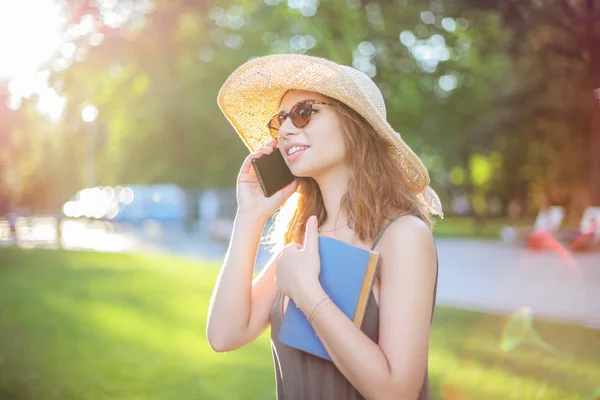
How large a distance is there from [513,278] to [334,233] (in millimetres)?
11730

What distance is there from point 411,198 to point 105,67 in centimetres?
704

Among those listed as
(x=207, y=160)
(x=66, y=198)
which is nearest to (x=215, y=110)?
(x=207, y=160)

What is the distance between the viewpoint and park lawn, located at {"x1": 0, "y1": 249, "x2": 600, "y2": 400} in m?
5.88

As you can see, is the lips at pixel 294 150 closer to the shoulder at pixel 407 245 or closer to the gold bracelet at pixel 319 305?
the shoulder at pixel 407 245

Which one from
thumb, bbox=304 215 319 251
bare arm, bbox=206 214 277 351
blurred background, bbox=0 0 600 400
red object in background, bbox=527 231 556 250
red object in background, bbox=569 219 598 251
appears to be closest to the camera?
thumb, bbox=304 215 319 251

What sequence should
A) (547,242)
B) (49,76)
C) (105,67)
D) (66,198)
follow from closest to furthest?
(49,76)
(105,67)
(547,242)
(66,198)

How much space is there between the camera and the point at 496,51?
1080 cm

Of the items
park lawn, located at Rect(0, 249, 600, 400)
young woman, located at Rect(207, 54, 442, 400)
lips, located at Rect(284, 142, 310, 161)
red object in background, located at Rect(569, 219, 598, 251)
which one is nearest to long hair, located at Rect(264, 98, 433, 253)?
young woman, located at Rect(207, 54, 442, 400)

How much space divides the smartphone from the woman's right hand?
2 centimetres

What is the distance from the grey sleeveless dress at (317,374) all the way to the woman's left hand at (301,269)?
171 mm

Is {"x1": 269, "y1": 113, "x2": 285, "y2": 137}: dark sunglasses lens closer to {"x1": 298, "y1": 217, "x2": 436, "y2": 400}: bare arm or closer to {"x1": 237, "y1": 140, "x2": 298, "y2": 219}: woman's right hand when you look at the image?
{"x1": 237, "y1": 140, "x2": 298, "y2": 219}: woman's right hand

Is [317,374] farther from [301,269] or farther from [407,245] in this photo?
[407,245]

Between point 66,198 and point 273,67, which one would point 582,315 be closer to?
point 273,67

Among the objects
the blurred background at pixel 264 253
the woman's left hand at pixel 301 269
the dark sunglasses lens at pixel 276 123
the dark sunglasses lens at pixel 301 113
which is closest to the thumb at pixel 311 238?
the woman's left hand at pixel 301 269
